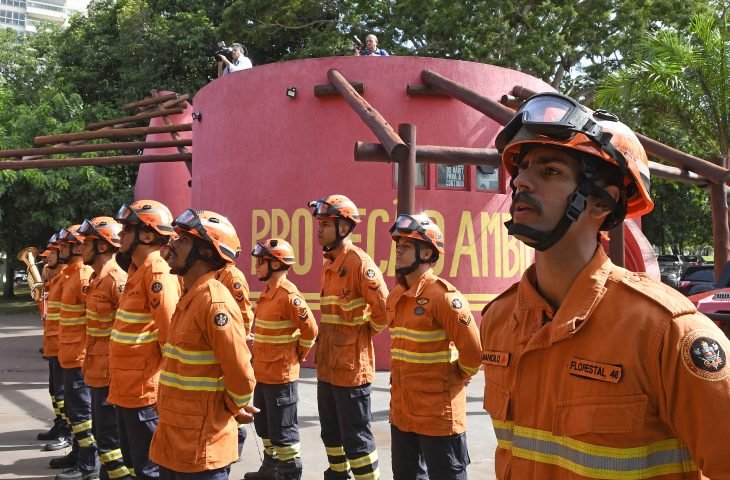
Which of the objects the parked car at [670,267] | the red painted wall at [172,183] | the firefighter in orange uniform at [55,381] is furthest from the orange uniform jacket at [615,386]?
the parked car at [670,267]

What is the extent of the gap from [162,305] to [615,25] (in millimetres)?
20782

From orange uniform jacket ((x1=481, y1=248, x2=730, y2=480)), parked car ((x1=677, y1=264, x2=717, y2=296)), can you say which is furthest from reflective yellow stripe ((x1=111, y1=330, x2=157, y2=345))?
parked car ((x1=677, y1=264, x2=717, y2=296))

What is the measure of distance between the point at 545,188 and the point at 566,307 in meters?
0.36

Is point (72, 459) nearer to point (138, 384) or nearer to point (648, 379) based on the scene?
point (138, 384)

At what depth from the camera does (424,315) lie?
4883 millimetres

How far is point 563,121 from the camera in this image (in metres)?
2.06

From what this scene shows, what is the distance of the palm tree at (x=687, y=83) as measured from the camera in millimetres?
16031

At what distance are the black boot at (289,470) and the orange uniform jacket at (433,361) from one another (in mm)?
1625

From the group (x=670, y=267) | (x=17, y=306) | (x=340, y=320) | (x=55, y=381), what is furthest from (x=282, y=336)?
(x=670, y=267)

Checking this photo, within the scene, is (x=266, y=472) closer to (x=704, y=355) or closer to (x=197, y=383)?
(x=197, y=383)

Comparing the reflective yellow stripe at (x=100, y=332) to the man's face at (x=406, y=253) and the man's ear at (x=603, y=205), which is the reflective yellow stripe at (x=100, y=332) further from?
the man's ear at (x=603, y=205)

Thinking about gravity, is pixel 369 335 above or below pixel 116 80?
below

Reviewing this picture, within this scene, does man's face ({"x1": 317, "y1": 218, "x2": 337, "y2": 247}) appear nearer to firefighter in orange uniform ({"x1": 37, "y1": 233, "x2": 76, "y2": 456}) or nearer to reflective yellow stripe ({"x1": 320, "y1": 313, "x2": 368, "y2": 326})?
reflective yellow stripe ({"x1": 320, "y1": 313, "x2": 368, "y2": 326})

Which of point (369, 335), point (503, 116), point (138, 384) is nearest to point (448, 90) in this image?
point (503, 116)
